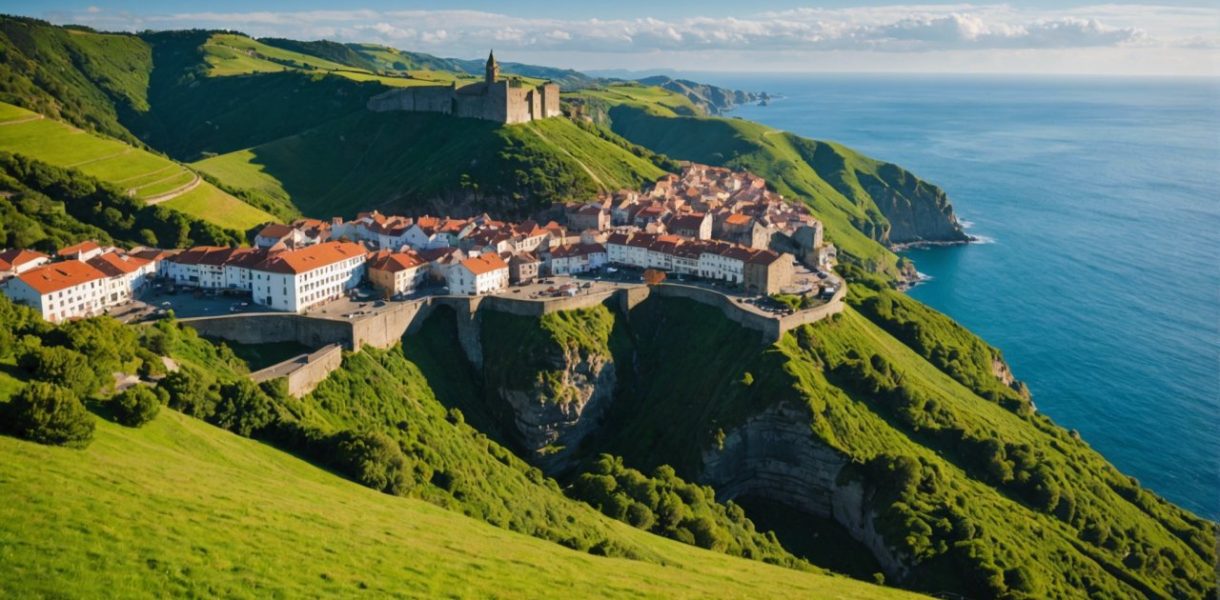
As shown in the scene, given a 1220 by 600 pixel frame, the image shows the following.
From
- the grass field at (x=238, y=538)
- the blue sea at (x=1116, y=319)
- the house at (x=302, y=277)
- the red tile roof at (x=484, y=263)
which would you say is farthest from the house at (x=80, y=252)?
the blue sea at (x=1116, y=319)

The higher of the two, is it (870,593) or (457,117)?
(457,117)

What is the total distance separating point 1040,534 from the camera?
69.3 m

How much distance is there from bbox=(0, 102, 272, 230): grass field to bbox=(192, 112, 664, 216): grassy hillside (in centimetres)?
1728

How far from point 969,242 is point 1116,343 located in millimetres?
68721

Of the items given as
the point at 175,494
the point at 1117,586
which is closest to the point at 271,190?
the point at 175,494

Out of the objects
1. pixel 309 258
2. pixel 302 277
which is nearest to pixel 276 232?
pixel 309 258

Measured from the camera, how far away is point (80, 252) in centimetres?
7706

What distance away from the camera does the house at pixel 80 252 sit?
76.5m

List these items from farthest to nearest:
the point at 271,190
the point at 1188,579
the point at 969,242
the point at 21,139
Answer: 1. the point at 969,242
2. the point at 271,190
3. the point at 21,139
4. the point at 1188,579

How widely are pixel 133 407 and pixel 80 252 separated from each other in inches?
1754

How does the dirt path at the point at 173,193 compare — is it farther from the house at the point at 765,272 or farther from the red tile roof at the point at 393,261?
the house at the point at 765,272

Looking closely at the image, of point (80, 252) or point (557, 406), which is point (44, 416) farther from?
point (80, 252)

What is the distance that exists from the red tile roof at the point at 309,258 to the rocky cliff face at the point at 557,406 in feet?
66.0

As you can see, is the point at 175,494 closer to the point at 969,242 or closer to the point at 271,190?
the point at 271,190
